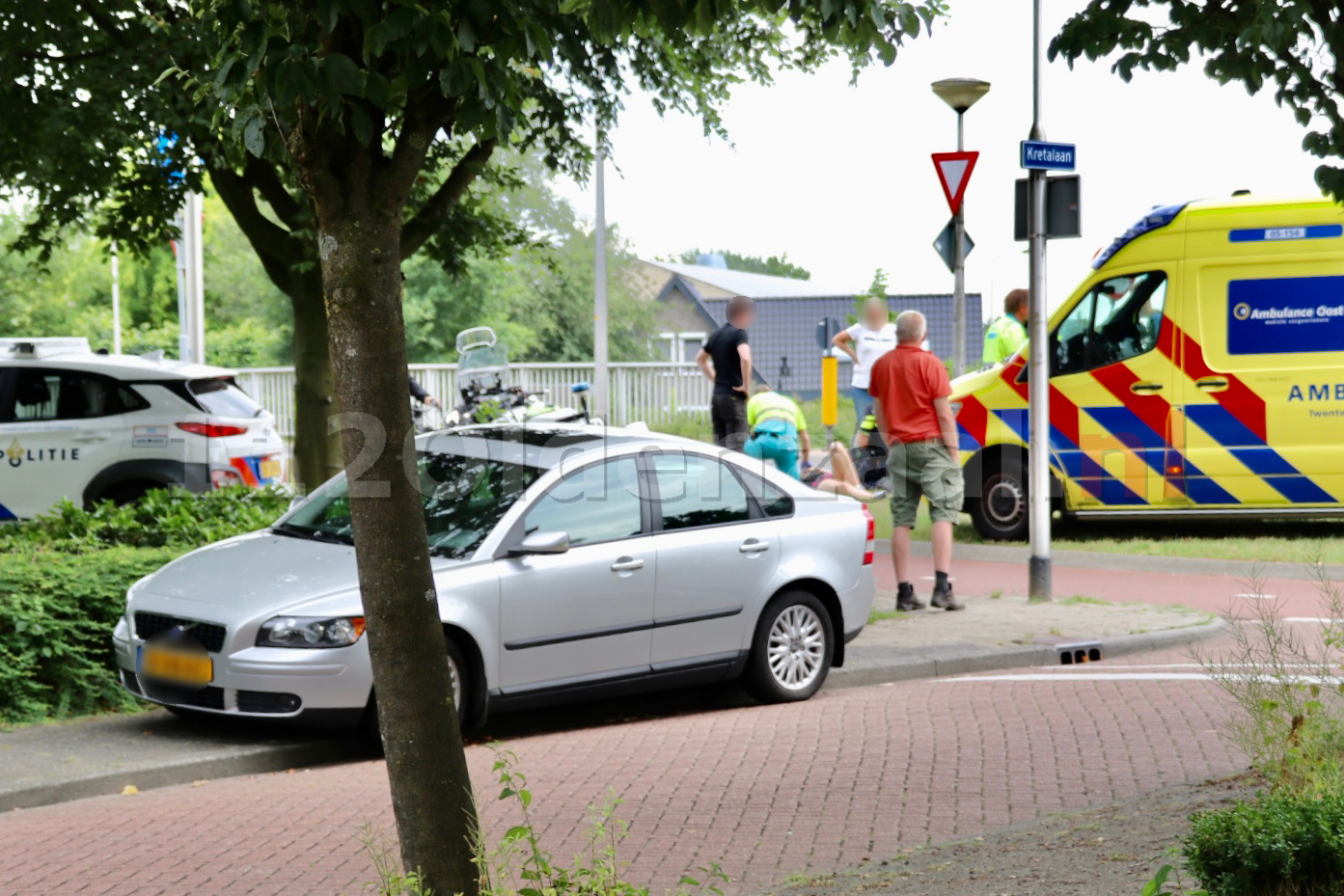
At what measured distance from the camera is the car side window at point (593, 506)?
300 inches

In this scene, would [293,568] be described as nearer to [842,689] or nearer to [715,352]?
[842,689]

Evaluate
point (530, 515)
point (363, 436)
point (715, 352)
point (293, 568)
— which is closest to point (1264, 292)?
point (715, 352)

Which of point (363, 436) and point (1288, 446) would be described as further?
point (1288, 446)

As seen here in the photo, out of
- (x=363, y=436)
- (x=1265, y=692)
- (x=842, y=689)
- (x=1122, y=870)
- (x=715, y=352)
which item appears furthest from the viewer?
(x=715, y=352)

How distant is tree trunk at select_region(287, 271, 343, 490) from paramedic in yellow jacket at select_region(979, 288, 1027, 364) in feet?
21.6

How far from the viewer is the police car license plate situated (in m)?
6.94

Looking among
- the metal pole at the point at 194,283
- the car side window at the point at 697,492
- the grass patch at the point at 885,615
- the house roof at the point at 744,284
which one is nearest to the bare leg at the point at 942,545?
the grass patch at the point at 885,615

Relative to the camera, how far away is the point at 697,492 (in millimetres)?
8211

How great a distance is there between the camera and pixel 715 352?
48.7ft

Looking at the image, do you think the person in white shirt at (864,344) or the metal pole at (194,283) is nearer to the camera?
the person in white shirt at (864,344)

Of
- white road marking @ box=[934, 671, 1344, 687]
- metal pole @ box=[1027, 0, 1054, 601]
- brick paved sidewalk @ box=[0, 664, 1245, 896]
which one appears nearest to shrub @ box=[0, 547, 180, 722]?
brick paved sidewalk @ box=[0, 664, 1245, 896]

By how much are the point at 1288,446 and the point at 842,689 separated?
22.1 feet

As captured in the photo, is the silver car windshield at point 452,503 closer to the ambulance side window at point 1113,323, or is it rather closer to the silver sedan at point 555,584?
the silver sedan at point 555,584

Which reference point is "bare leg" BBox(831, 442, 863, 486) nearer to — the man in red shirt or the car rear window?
the man in red shirt
